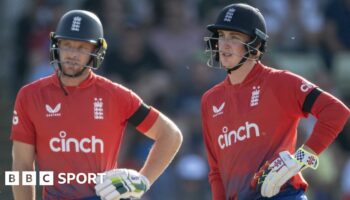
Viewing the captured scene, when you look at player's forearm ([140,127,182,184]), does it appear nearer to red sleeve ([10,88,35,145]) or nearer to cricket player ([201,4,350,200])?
cricket player ([201,4,350,200])

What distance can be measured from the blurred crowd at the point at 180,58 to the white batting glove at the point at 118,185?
16.0 feet

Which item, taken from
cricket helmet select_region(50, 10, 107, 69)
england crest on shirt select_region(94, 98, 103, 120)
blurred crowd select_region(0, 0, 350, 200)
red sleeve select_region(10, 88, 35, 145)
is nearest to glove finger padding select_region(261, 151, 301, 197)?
england crest on shirt select_region(94, 98, 103, 120)

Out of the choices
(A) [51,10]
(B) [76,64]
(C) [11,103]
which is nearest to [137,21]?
(A) [51,10]

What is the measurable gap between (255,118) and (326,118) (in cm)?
56

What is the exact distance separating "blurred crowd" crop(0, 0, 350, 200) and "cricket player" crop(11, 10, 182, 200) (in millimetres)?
4369

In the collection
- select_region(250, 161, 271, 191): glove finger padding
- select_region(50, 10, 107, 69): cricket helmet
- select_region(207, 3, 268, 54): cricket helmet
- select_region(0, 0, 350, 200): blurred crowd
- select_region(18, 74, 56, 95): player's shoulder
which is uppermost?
select_region(207, 3, 268, 54): cricket helmet

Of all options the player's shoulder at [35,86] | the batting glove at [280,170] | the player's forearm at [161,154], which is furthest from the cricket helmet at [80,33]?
the batting glove at [280,170]

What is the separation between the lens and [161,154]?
8242mm

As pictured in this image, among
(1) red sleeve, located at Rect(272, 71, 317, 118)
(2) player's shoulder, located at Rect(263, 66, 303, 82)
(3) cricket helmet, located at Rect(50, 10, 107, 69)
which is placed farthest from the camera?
(3) cricket helmet, located at Rect(50, 10, 107, 69)

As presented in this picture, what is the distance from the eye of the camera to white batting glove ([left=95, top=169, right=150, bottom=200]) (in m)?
7.63

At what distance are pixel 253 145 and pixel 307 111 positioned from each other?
1.55ft

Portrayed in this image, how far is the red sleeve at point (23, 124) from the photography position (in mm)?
8047

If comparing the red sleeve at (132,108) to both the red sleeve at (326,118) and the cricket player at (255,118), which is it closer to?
the cricket player at (255,118)

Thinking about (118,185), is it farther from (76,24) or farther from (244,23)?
(244,23)
